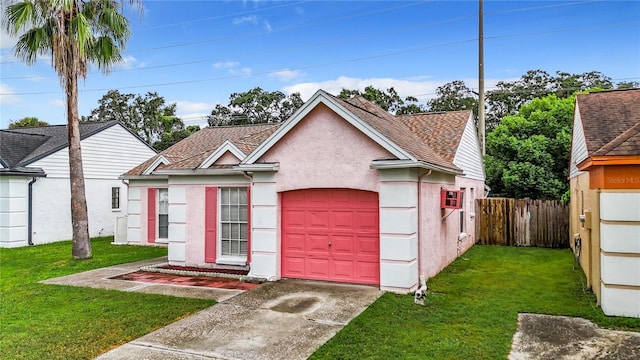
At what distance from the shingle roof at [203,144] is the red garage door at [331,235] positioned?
273 cm

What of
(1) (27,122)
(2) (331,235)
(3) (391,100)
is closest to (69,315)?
(2) (331,235)

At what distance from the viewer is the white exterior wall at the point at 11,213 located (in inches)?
654

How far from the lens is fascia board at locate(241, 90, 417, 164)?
8680mm

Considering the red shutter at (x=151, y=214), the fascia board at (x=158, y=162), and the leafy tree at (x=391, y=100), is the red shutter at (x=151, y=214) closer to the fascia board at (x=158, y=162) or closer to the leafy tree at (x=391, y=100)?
the fascia board at (x=158, y=162)

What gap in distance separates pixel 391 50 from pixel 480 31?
17.5ft

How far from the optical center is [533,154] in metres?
21.8

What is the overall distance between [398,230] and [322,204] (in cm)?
194

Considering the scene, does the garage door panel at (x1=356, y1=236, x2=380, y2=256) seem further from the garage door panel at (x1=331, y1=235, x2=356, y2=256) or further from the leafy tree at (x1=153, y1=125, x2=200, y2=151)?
the leafy tree at (x1=153, y1=125, x2=200, y2=151)

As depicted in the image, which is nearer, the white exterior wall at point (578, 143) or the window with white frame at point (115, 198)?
the white exterior wall at point (578, 143)

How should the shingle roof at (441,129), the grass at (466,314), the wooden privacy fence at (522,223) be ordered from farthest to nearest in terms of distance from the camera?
1. the wooden privacy fence at (522,223)
2. the shingle roof at (441,129)
3. the grass at (466,314)

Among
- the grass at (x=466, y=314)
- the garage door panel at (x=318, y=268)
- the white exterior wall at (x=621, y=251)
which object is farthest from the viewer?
the garage door panel at (x=318, y=268)

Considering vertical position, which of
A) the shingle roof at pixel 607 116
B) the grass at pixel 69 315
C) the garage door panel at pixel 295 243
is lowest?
the grass at pixel 69 315

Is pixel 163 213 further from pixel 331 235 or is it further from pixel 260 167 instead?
pixel 331 235

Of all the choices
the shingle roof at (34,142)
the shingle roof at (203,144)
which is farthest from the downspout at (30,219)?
the shingle roof at (203,144)
